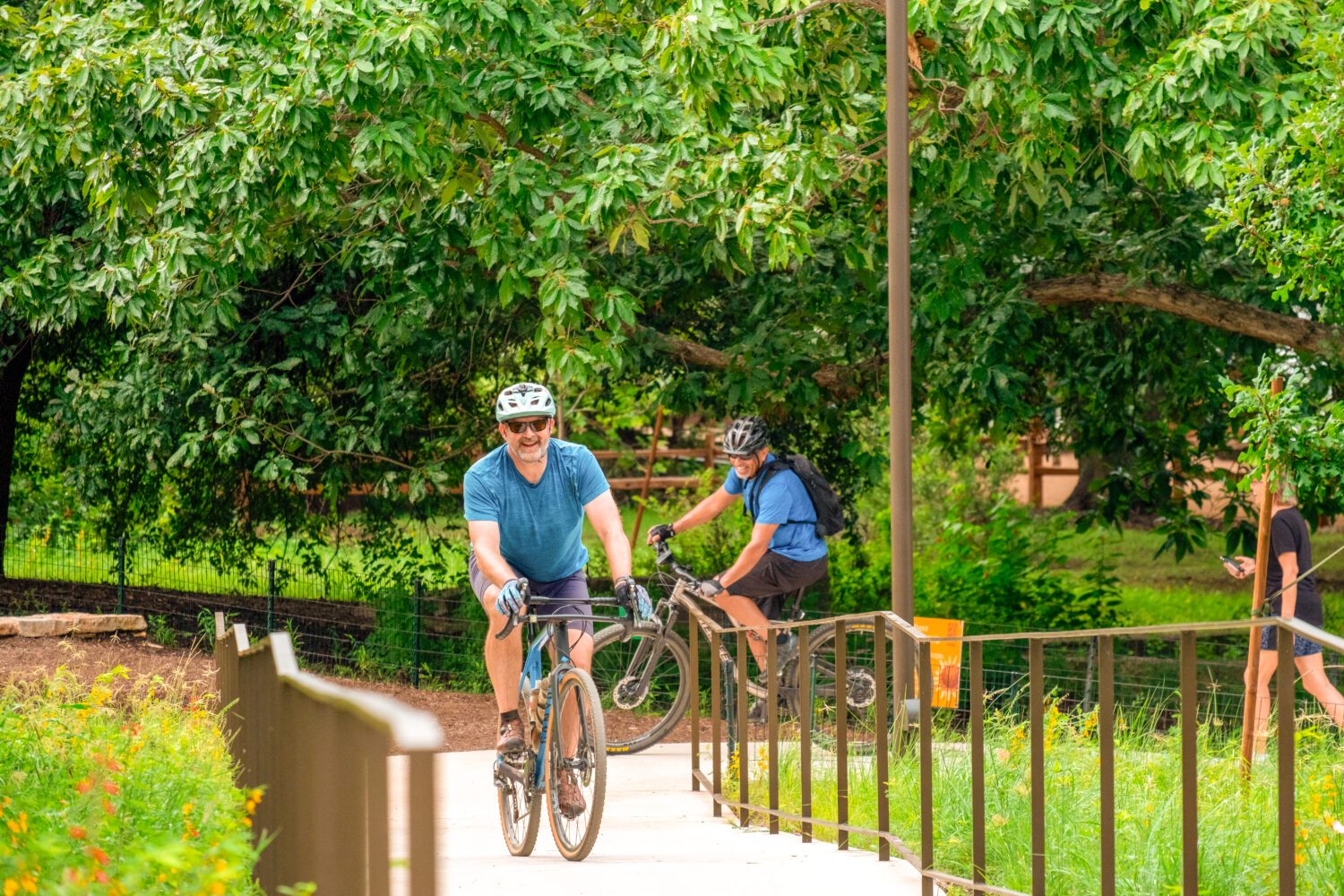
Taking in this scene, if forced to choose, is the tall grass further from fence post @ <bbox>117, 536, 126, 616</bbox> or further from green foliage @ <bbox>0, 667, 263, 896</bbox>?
fence post @ <bbox>117, 536, 126, 616</bbox>

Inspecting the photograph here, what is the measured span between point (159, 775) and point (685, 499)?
17196mm

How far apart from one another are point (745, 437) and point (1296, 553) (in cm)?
316

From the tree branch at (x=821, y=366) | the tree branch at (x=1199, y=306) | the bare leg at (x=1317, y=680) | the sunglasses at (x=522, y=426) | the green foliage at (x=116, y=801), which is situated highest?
the tree branch at (x=1199, y=306)

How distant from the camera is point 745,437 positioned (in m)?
9.34

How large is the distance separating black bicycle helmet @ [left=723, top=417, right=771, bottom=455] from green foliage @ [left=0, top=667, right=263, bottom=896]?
329 cm

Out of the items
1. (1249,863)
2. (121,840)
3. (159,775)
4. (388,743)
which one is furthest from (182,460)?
(388,743)

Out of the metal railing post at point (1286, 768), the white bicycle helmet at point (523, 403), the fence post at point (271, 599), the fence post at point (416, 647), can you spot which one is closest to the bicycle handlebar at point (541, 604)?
the white bicycle helmet at point (523, 403)

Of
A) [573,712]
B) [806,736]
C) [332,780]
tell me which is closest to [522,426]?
[573,712]

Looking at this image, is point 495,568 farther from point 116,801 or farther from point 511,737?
point 116,801

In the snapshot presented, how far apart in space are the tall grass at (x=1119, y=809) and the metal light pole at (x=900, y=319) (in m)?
0.88

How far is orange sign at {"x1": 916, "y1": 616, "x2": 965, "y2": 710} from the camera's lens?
8320 mm

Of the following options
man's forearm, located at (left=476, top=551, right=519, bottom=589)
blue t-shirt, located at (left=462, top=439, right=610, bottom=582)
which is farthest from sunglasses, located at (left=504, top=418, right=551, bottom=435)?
man's forearm, located at (left=476, top=551, right=519, bottom=589)

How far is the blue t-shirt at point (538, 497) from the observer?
6605mm

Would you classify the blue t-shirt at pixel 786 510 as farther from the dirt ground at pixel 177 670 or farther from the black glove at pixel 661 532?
the dirt ground at pixel 177 670
